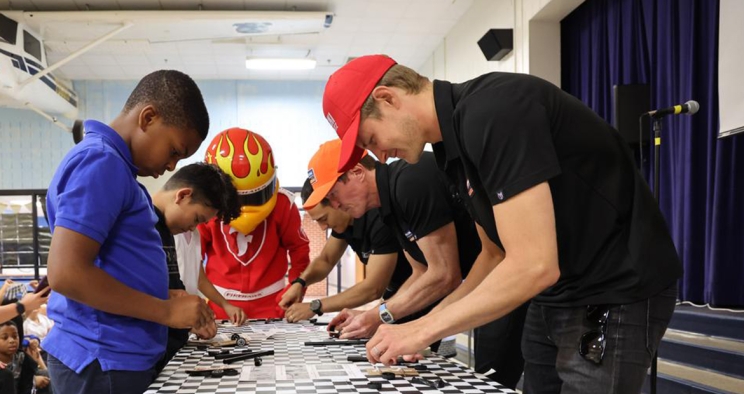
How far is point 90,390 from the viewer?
1429mm

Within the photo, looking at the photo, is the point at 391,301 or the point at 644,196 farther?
the point at 391,301

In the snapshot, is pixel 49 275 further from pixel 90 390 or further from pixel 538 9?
pixel 538 9

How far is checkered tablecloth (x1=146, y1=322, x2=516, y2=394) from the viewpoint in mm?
1406

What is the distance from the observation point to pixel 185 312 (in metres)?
1.56

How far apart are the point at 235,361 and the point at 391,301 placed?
659mm

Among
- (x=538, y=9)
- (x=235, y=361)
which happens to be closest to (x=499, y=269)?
(x=235, y=361)

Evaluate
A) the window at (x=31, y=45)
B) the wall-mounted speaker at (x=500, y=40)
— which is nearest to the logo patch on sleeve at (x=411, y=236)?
the wall-mounted speaker at (x=500, y=40)

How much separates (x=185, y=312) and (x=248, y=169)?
1654 millimetres

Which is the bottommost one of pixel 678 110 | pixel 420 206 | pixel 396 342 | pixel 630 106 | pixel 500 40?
pixel 396 342

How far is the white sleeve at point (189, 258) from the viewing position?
2.73 m

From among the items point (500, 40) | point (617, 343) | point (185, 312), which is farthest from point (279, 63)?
point (617, 343)

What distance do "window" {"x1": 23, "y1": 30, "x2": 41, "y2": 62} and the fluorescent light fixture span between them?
2630 millimetres

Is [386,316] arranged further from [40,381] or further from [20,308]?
[40,381]

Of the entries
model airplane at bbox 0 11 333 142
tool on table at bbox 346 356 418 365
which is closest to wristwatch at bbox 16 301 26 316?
tool on table at bbox 346 356 418 365
